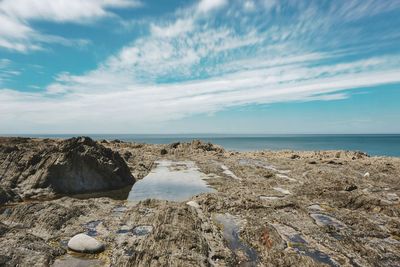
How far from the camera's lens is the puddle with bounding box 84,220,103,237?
663 inches

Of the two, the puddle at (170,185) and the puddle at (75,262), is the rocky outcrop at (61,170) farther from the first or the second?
the puddle at (75,262)

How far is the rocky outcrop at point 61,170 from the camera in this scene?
27.6 metres

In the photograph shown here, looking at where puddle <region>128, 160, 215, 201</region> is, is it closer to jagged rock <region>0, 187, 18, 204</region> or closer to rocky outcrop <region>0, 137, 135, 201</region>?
rocky outcrop <region>0, 137, 135, 201</region>

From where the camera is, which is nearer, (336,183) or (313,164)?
(336,183)

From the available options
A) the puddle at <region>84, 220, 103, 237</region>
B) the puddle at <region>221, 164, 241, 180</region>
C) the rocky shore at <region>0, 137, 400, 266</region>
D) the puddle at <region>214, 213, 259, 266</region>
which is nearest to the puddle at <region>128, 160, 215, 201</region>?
the rocky shore at <region>0, 137, 400, 266</region>

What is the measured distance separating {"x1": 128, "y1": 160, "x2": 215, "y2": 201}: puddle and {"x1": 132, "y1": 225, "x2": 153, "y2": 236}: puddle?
8.37 m

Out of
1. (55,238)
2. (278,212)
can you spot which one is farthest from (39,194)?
(278,212)

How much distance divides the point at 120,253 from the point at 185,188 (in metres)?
16.9

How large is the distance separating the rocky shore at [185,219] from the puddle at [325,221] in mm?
132

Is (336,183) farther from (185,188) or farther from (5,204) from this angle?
(5,204)

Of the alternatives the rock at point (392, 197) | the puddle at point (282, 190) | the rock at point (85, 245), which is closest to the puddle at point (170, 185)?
the puddle at point (282, 190)

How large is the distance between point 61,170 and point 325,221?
22764mm

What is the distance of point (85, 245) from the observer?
567 inches

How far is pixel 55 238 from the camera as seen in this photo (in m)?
16.1
